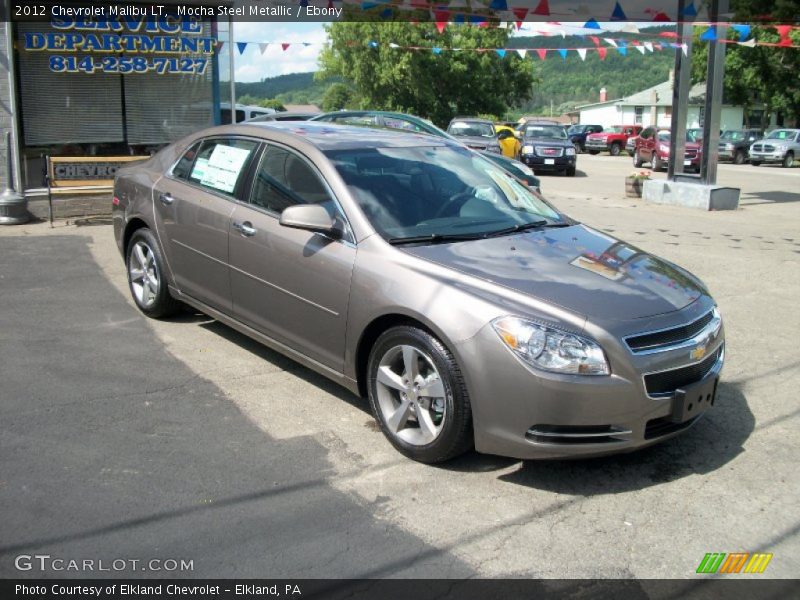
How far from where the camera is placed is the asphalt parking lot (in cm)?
334

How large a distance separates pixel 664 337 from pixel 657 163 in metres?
25.9

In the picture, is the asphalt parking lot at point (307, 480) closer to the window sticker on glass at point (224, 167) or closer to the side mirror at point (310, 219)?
the side mirror at point (310, 219)

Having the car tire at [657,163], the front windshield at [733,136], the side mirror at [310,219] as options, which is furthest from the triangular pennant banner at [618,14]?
the front windshield at [733,136]

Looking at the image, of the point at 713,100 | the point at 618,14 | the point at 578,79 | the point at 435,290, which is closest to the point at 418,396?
the point at 435,290

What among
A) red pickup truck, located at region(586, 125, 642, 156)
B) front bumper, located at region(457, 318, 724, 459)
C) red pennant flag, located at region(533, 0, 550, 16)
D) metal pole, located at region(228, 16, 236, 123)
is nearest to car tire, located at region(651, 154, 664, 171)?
red pennant flag, located at region(533, 0, 550, 16)

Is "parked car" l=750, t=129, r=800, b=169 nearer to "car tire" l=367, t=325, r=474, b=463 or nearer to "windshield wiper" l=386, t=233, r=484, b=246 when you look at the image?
"windshield wiper" l=386, t=233, r=484, b=246

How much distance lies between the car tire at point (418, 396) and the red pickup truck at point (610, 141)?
1637 inches

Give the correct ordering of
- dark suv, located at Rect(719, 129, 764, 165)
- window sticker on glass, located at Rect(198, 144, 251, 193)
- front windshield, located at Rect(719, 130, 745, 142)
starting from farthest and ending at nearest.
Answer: front windshield, located at Rect(719, 130, 745, 142) < dark suv, located at Rect(719, 129, 764, 165) < window sticker on glass, located at Rect(198, 144, 251, 193)

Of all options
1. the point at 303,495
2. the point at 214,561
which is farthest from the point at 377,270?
the point at 214,561

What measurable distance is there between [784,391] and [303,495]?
10.9ft

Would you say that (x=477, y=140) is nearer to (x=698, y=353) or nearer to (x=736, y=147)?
(x=698, y=353)

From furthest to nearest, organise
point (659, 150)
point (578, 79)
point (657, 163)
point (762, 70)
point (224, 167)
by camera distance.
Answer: point (578, 79) → point (762, 70) → point (657, 163) → point (659, 150) → point (224, 167)

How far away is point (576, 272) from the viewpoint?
428 centimetres

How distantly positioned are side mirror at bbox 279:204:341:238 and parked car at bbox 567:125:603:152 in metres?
41.1
